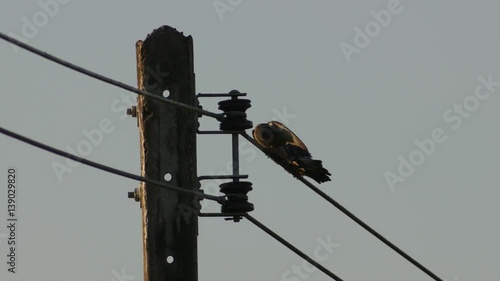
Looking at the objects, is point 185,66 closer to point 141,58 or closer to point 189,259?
point 141,58

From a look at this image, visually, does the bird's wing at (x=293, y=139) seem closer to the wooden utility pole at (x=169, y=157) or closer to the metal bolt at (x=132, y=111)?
the wooden utility pole at (x=169, y=157)

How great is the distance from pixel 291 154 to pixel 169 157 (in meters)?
1.04

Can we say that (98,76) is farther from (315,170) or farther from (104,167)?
(315,170)

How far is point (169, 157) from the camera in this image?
45.0 ft

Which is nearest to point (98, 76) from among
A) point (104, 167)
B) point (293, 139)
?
point (104, 167)

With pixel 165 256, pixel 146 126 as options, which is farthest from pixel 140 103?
pixel 165 256

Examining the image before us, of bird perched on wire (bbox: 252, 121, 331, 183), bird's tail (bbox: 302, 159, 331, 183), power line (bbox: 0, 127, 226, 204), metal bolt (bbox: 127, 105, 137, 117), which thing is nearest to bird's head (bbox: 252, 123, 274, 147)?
bird perched on wire (bbox: 252, 121, 331, 183)

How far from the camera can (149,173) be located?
539 inches

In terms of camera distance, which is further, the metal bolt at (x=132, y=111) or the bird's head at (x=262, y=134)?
the bird's head at (x=262, y=134)

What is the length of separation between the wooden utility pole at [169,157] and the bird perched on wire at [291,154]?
0.70 m

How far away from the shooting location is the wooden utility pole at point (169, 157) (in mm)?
13703

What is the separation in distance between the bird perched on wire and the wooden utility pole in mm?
704

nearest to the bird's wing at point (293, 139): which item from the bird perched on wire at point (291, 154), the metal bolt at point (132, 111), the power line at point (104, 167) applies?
the bird perched on wire at point (291, 154)

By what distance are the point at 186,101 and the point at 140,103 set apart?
39 centimetres
